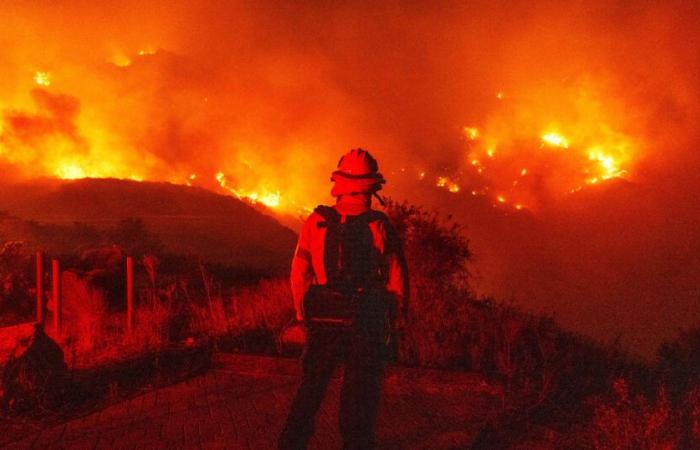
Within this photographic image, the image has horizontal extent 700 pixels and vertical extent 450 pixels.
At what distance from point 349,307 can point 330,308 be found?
0.36 feet

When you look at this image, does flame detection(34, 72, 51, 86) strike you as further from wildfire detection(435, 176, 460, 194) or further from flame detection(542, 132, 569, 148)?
flame detection(542, 132, 569, 148)

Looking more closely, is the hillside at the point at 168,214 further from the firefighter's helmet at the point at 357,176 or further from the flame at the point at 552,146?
the flame at the point at 552,146

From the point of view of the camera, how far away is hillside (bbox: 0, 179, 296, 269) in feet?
78.8

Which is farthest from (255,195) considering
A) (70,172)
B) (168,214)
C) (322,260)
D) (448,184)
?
(322,260)

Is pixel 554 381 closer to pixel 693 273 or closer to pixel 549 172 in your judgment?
pixel 693 273

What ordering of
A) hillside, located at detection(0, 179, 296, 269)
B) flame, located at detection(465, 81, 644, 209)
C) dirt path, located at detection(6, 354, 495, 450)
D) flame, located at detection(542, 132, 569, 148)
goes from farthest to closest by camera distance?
flame, located at detection(542, 132, 569, 148) < flame, located at detection(465, 81, 644, 209) < hillside, located at detection(0, 179, 296, 269) < dirt path, located at detection(6, 354, 495, 450)

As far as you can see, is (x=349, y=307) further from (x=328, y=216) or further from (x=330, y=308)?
(x=328, y=216)

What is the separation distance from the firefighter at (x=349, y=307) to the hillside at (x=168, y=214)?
18645mm

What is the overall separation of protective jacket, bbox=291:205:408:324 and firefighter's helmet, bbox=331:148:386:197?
13 centimetres

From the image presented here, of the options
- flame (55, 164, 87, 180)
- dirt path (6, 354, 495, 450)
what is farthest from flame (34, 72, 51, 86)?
dirt path (6, 354, 495, 450)

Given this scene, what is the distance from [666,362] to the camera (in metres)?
→ 7.43

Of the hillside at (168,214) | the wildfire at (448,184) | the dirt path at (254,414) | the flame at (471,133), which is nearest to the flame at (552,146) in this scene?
the flame at (471,133)

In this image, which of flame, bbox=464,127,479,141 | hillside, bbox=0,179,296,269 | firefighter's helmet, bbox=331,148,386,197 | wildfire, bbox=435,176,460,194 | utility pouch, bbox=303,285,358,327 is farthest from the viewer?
flame, bbox=464,127,479,141

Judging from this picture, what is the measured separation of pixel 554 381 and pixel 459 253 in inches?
202
